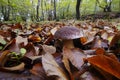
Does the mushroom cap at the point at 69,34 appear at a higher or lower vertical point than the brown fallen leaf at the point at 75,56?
higher

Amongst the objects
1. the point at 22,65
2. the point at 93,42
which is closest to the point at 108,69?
the point at 22,65

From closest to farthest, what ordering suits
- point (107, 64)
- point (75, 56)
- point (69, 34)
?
1. point (107, 64)
2. point (75, 56)
3. point (69, 34)

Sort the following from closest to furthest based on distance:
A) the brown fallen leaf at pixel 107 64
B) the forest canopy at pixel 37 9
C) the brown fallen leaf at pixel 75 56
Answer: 1. the brown fallen leaf at pixel 107 64
2. the brown fallen leaf at pixel 75 56
3. the forest canopy at pixel 37 9

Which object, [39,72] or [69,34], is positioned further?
[69,34]

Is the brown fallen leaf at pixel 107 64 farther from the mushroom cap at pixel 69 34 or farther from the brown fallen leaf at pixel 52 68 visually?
the mushroom cap at pixel 69 34

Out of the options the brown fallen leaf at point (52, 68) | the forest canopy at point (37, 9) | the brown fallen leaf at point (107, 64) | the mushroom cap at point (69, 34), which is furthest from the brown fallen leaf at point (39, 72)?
the forest canopy at point (37, 9)

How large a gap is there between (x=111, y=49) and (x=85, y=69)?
36 centimetres

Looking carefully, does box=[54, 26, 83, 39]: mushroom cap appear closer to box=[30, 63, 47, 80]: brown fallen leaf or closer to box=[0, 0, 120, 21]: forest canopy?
box=[30, 63, 47, 80]: brown fallen leaf

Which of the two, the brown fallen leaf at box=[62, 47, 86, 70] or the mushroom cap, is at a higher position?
the mushroom cap

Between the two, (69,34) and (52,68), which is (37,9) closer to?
(69,34)

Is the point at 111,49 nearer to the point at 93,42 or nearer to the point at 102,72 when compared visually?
the point at 93,42

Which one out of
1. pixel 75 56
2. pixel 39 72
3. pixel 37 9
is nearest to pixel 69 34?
pixel 75 56

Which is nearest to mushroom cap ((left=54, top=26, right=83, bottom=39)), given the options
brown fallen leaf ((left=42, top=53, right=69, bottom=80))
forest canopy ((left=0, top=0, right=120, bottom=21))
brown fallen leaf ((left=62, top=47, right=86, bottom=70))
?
brown fallen leaf ((left=62, top=47, right=86, bottom=70))

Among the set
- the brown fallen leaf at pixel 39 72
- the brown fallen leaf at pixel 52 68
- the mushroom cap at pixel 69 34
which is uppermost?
the mushroom cap at pixel 69 34
